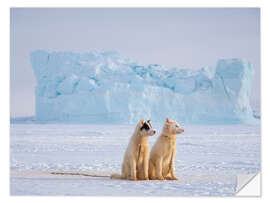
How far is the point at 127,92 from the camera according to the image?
20.2 meters

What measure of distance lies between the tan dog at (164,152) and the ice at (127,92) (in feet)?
45.4

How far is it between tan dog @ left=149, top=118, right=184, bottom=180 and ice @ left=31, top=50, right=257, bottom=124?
1384cm

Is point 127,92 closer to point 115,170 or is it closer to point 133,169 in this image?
point 115,170

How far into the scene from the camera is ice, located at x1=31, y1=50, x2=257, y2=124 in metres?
19.9

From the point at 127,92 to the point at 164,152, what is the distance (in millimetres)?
14584

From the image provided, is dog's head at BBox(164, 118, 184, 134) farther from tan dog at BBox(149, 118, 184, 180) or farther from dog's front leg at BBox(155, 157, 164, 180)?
dog's front leg at BBox(155, 157, 164, 180)

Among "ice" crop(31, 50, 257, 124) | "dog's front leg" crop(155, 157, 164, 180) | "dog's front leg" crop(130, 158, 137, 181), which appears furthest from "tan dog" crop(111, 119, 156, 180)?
"ice" crop(31, 50, 257, 124)

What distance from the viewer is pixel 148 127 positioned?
5594mm

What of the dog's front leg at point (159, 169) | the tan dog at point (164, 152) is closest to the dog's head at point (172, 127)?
the tan dog at point (164, 152)

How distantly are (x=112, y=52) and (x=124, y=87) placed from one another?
1986mm

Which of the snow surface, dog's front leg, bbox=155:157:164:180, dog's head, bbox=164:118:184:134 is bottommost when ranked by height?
the snow surface

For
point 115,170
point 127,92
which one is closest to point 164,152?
point 115,170
